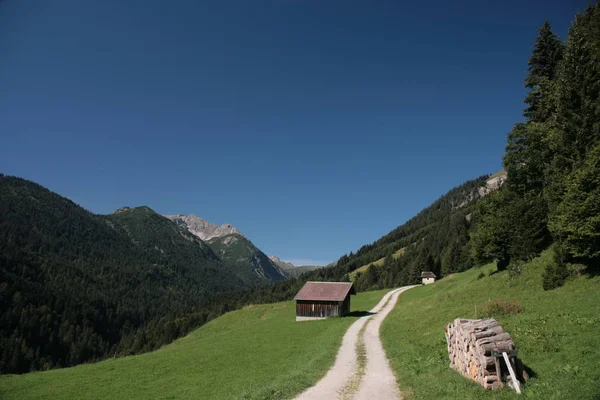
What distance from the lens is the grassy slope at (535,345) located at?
497 inches

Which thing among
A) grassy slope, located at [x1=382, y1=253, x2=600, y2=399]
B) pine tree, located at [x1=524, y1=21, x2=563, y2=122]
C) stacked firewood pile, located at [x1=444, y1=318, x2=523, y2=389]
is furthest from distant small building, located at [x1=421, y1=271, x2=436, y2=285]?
stacked firewood pile, located at [x1=444, y1=318, x2=523, y2=389]

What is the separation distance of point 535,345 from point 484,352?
16.2 feet

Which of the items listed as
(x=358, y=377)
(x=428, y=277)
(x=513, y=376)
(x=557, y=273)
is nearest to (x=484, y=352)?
(x=513, y=376)

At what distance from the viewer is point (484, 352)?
45.4ft

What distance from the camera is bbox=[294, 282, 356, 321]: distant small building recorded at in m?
59.1

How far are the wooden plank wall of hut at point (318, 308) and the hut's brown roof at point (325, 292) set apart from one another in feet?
2.76

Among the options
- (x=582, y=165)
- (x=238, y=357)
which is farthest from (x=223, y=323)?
(x=582, y=165)

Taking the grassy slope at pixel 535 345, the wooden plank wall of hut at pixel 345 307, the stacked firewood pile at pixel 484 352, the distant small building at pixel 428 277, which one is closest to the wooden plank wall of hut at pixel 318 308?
the wooden plank wall of hut at pixel 345 307

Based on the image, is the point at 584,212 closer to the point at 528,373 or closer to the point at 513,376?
the point at 528,373

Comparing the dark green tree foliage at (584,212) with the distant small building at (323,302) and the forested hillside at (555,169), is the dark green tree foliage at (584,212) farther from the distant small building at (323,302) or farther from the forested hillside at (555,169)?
the distant small building at (323,302)

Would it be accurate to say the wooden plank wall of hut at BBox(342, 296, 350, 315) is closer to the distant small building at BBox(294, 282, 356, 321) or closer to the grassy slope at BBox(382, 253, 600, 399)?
the distant small building at BBox(294, 282, 356, 321)

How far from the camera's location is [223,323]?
267 ft

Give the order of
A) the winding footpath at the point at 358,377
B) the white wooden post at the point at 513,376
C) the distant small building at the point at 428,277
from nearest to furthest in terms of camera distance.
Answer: the white wooden post at the point at 513,376 < the winding footpath at the point at 358,377 < the distant small building at the point at 428,277

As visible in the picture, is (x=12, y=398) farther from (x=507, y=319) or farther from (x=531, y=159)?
(x=531, y=159)
